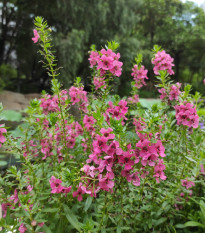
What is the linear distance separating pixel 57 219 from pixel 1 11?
723 centimetres

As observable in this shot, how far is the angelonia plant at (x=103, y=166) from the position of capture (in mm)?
846

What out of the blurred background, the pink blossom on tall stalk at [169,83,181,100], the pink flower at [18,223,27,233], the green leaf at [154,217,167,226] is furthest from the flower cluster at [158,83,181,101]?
the blurred background

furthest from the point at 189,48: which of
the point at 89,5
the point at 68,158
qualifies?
the point at 68,158

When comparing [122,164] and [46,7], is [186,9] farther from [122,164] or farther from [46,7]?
[122,164]

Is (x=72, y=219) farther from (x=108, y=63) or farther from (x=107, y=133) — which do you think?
(x=108, y=63)

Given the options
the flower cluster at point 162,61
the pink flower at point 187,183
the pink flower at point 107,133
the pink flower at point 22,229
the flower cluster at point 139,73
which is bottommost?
the pink flower at point 22,229

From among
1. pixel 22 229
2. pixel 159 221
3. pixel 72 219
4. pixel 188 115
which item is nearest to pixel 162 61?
pixel 188 115

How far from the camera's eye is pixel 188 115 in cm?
105

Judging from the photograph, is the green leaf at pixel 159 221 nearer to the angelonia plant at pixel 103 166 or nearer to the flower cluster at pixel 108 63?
the angelonia plant at pixel 103 166

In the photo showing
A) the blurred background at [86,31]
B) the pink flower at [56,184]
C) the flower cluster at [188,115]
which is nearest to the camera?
the pink flower at [56,184]

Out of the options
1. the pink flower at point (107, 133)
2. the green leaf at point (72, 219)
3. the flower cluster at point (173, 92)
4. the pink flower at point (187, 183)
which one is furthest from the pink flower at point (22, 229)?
the flower cluster at point (173, 92)

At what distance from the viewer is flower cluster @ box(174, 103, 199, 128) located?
3.42 feet

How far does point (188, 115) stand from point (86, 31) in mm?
6515

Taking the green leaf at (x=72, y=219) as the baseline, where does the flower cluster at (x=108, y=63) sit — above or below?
above
